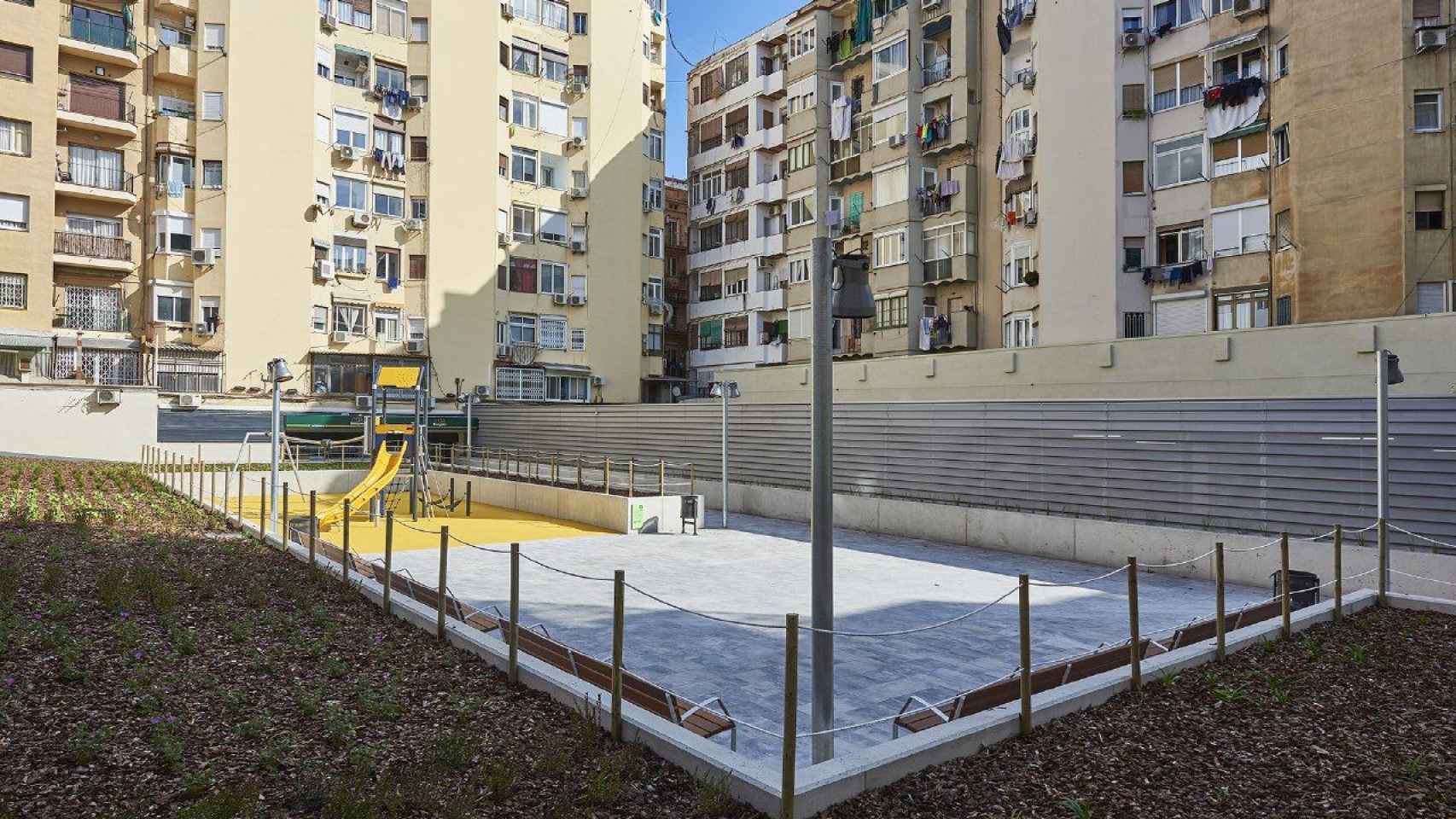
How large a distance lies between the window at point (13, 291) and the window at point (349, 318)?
11.0 meters

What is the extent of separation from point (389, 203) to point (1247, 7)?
34598 mm

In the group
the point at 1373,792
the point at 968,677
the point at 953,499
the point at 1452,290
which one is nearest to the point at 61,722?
the point at 968,677

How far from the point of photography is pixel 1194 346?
21.5 metres

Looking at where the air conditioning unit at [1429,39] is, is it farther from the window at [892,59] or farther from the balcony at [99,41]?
the balcony at [99,41]

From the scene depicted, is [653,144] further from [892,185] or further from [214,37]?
[214,37]

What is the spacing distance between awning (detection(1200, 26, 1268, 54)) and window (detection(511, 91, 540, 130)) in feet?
102

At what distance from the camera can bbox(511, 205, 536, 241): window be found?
152 ft

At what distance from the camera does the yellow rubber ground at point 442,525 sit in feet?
64.6

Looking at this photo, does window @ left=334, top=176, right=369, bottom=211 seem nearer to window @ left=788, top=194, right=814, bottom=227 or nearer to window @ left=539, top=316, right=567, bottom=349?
window @ left=539, top=316, right=567, bottom=349

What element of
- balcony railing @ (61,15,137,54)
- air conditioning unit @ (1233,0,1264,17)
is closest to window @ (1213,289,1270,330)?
air conditioning unit @ (1233,0,1264,17)

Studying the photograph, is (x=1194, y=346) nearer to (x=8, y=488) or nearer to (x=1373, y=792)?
(x=1373, y=792)

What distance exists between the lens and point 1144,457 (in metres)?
16.8

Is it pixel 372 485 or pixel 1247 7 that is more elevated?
pixel 1247 7

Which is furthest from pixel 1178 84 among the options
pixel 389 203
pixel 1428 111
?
pixel 389 203
